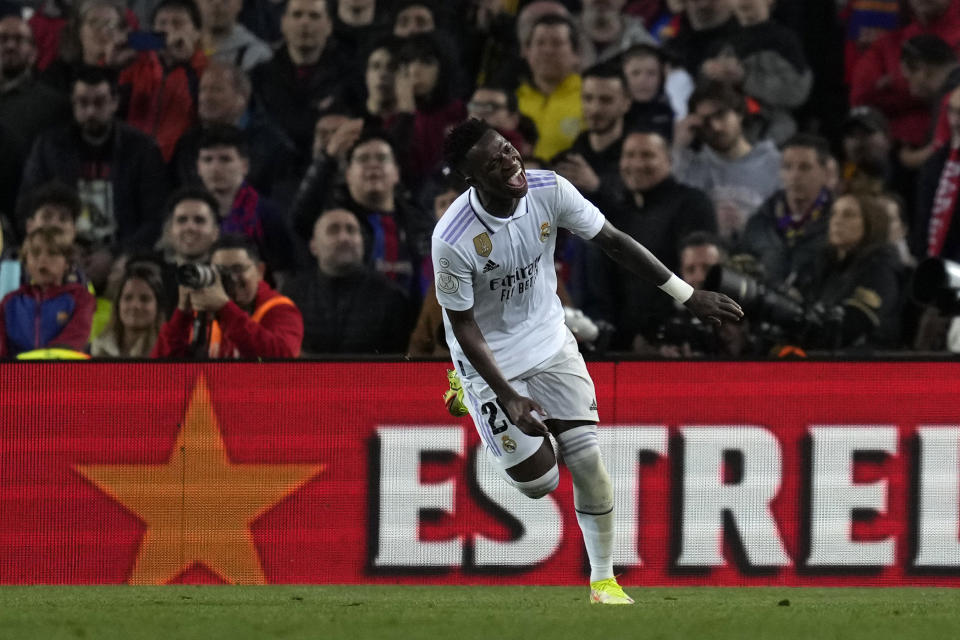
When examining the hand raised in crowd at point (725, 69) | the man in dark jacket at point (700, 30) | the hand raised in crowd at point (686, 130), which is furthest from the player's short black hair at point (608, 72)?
the man in dark jacket at point (700, 30)

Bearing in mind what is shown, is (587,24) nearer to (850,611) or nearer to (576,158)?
(576,158)

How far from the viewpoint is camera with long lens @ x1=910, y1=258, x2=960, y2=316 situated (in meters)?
9.27

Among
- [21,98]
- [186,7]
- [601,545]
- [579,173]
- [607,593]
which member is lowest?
[607,593]

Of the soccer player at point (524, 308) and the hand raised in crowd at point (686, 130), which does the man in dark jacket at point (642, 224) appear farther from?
the soccer player at point (524, 308)

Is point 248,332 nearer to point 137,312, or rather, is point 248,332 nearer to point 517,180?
point 137,312

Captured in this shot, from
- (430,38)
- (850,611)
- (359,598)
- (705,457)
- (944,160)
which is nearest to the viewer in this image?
(850,611)

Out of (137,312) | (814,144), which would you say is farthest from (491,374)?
(814,144)

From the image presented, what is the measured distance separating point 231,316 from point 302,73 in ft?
12.0

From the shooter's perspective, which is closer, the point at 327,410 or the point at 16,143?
the point at 327,410

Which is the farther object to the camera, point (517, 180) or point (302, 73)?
point (302, 73)

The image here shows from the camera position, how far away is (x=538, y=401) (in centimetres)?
813

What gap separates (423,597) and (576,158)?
3.96 meters

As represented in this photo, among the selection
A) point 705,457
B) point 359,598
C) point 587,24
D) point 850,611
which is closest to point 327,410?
point 359,598

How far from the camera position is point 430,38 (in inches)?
497
